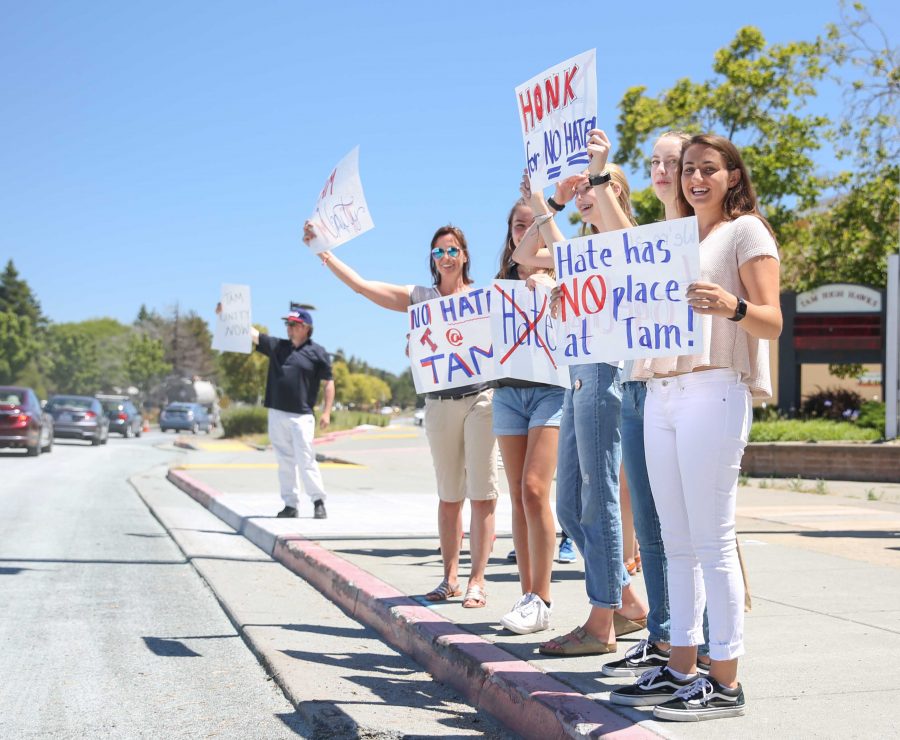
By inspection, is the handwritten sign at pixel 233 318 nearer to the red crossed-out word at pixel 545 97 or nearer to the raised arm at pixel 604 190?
the red crossed-out word at pixel 545 97

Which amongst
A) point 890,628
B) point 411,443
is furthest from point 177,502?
point 411,443

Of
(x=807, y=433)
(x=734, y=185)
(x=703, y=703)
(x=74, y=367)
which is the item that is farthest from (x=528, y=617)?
Answer: (x=74, y=367)

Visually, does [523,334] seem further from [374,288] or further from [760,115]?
[760,115]

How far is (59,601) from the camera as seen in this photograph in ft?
21.8

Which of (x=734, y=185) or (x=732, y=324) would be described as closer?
(x=732, y=324)

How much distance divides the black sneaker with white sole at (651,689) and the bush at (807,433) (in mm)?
16831

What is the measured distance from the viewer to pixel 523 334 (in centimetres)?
522

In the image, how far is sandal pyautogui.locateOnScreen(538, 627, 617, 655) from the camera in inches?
176

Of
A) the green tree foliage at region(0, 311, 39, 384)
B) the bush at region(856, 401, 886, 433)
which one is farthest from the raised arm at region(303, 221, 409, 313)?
the green tree foliage at region(0, 311, 39, 384)

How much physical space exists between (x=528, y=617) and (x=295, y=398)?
18.8 ft

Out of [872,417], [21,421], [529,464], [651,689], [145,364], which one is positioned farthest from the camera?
[145,364]

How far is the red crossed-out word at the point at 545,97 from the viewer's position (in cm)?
461

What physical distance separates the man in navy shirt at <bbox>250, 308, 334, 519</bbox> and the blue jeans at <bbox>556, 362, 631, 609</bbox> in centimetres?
606

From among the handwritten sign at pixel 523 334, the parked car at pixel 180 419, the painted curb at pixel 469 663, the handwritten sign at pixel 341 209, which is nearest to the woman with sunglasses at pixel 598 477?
the painted curb at pixel 469 663
